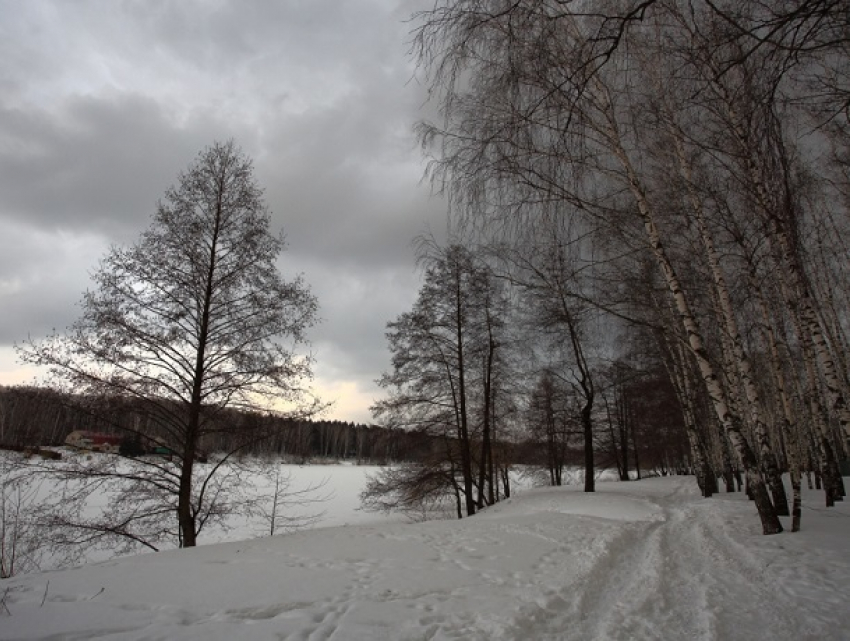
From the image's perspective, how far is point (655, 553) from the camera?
586cm

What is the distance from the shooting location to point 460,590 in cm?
415

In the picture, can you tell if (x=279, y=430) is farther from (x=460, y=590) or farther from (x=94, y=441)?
(x=460, y=590)

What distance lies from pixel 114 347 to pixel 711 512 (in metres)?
13.0

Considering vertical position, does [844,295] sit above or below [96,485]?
above

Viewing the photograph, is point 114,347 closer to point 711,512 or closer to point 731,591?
point 731,591

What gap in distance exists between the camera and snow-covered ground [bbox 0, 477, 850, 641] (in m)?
3.14

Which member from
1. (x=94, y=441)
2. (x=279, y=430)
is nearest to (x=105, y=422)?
(x=94, y=441)

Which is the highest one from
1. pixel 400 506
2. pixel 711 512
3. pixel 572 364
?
pixel 572 364

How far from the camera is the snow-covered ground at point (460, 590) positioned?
314 cm

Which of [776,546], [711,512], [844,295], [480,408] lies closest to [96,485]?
[776,546]

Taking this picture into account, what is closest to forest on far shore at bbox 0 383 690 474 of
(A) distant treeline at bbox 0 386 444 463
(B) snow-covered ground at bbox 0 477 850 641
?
(A) distant treeline at bbox 0 386 444 463

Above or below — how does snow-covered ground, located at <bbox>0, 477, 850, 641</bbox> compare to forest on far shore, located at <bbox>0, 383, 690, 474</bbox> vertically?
below

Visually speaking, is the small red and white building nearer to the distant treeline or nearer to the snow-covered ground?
the distant treeline

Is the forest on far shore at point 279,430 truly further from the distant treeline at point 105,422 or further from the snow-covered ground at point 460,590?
the snow-covered ground at point 460,590
